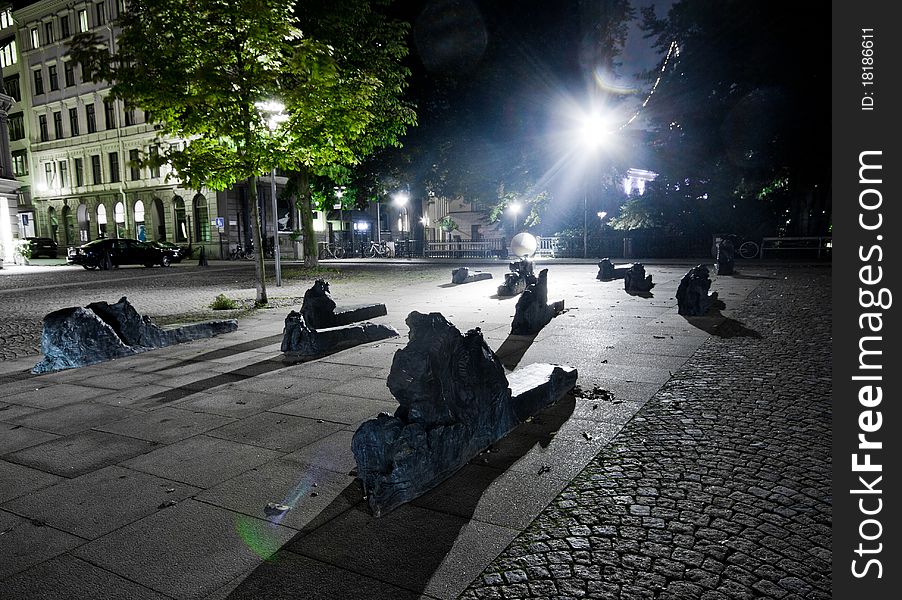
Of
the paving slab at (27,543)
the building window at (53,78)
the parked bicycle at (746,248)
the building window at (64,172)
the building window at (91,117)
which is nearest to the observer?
the paving slab at (27,543)

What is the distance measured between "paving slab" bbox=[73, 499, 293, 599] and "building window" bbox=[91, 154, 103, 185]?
5494 centimetres

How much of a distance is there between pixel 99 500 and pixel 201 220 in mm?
45020

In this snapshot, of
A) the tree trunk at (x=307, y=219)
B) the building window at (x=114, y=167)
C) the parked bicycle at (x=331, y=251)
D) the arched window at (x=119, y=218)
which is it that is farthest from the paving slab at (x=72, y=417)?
the building window at (x=114, y=167)

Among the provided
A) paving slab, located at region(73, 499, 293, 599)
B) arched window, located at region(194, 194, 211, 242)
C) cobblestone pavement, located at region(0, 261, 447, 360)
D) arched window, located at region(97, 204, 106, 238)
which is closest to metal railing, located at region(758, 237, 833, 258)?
cobblestone pavement, located at region(0, 261, 447, 360)

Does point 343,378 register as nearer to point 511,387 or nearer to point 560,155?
point 511,387

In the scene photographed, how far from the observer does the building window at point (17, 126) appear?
53469 mm

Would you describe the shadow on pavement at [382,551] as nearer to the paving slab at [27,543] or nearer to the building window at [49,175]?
the paving slab at [27,543]

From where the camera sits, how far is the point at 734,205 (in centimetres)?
3006

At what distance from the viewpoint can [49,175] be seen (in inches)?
2048

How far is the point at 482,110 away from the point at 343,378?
22.4 meters

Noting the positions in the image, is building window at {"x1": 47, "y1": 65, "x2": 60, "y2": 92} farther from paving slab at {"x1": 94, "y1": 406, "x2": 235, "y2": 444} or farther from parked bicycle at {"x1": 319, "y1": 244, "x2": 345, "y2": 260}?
paving slab at {"x1": 94, "y1": 406, "x2": 235, "y2": 444}

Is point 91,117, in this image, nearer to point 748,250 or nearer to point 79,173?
point 79,173

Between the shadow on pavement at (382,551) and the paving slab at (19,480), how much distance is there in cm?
196

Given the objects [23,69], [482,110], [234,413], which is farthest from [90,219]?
[234,413]
